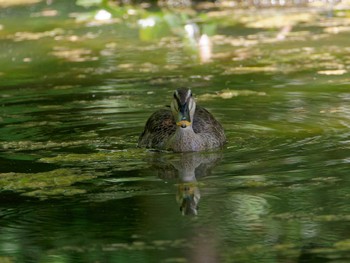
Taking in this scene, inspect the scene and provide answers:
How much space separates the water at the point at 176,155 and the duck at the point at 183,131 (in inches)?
6.2

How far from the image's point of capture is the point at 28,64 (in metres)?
16.5

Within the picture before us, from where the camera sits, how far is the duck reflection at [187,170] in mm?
8168

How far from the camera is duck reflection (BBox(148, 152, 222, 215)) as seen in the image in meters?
8.17

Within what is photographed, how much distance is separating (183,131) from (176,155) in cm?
27

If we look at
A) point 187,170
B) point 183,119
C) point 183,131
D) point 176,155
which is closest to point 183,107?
point 183,119

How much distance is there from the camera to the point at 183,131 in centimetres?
1056

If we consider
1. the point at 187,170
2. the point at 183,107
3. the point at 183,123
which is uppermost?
the point at 183,107

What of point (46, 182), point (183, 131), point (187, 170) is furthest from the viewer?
point (183, 131)

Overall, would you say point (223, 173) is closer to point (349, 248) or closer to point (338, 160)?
point (338, 160)

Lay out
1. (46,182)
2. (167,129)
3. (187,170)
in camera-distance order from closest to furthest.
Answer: (46,182), (187,170), (167,129)

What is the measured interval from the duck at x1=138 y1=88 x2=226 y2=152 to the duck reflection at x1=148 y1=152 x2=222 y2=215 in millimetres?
134

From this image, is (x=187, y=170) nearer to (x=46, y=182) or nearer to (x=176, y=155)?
(x=176, y=155)

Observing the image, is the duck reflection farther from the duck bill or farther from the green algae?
the green algae

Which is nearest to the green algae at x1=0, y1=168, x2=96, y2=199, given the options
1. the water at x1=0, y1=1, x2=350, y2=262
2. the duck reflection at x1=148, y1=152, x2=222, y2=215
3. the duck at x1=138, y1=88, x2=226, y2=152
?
the water at x1=0, y1=1, x2=350, y2=262
